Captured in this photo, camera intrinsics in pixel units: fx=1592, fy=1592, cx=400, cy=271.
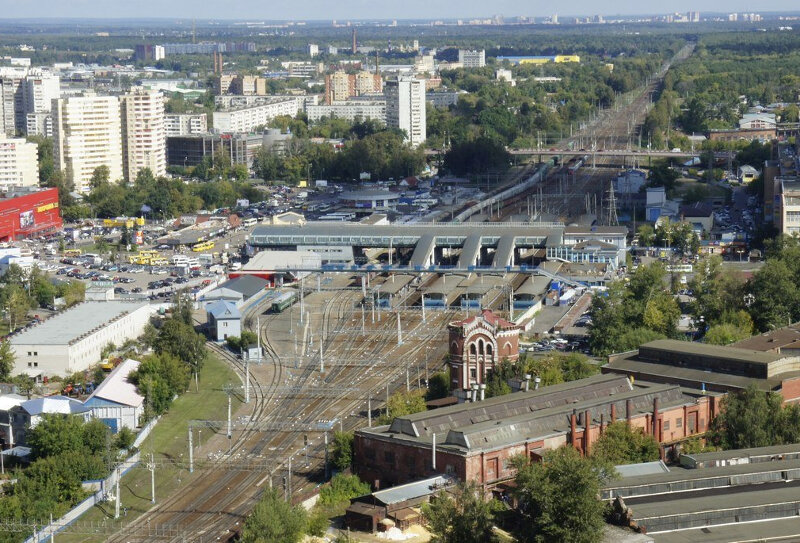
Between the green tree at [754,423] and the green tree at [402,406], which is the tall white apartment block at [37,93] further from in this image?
the green tree at [754,423]

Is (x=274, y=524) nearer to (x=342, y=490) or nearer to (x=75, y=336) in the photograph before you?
(x=342, y=490)

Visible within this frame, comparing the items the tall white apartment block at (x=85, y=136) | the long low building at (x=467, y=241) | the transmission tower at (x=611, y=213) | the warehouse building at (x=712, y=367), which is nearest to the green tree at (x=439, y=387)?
the warehouse building at (x=712, y=367)

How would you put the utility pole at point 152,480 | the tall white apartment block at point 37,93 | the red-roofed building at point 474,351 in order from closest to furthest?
the utility pole at point 152,480 → the red-roofed building at point 474,351 → the tall white apartment block at point 37,93

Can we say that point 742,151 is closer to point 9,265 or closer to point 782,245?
point 782,245

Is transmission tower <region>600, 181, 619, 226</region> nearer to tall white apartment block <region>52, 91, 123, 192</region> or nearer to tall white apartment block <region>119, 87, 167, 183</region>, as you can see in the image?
tall white apartment block <region>119, 87, 167, 183</region>

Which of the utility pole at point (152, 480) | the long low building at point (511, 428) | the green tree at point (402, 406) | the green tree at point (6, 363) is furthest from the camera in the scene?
the green tree at point (6, 363)

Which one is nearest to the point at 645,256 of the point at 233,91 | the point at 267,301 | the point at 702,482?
the point at 267,301

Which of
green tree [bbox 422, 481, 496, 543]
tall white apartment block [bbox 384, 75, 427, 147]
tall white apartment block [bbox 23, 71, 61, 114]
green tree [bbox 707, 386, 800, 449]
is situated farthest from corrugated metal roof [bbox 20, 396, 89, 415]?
tall white apartment block [bbox 23, 71, 61, 114]

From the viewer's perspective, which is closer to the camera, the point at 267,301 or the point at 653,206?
the point at 267,301
